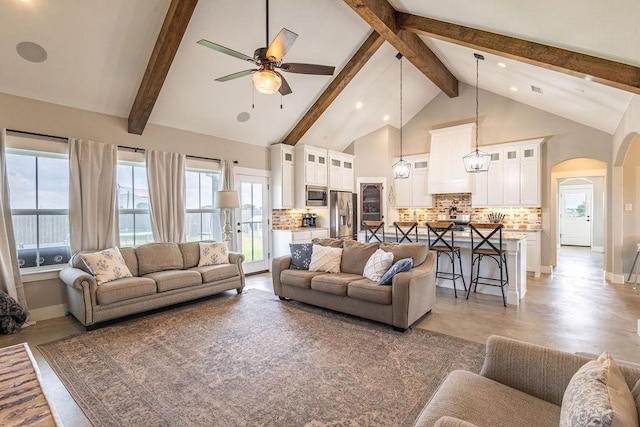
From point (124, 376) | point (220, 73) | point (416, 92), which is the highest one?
point (416, 92)

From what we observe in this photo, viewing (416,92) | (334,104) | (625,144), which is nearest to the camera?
(625,144)

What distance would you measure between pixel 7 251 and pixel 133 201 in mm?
1604

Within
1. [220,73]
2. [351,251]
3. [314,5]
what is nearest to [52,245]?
[220,73]

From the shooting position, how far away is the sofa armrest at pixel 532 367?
1.46 m

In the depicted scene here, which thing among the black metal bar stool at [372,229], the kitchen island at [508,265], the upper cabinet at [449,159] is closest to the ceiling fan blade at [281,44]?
the black metal bar stool at [372,229]

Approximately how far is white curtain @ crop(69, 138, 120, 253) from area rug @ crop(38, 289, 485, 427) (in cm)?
138

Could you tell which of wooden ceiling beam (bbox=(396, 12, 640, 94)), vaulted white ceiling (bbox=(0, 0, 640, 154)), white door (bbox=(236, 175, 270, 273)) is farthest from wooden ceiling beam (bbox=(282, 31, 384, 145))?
white door (bbox=(236, 175, 270, 273))

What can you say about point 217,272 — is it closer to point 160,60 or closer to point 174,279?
point 174,279

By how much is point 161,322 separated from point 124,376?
4.10 ft

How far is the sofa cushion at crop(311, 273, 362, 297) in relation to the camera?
3807 millimetres

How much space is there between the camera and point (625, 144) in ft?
15.4

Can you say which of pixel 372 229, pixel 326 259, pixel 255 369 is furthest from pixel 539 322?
pixel 255 369

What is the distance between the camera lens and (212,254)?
16.5 feet

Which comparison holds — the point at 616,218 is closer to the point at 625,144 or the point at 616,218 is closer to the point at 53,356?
the point at 625,144
